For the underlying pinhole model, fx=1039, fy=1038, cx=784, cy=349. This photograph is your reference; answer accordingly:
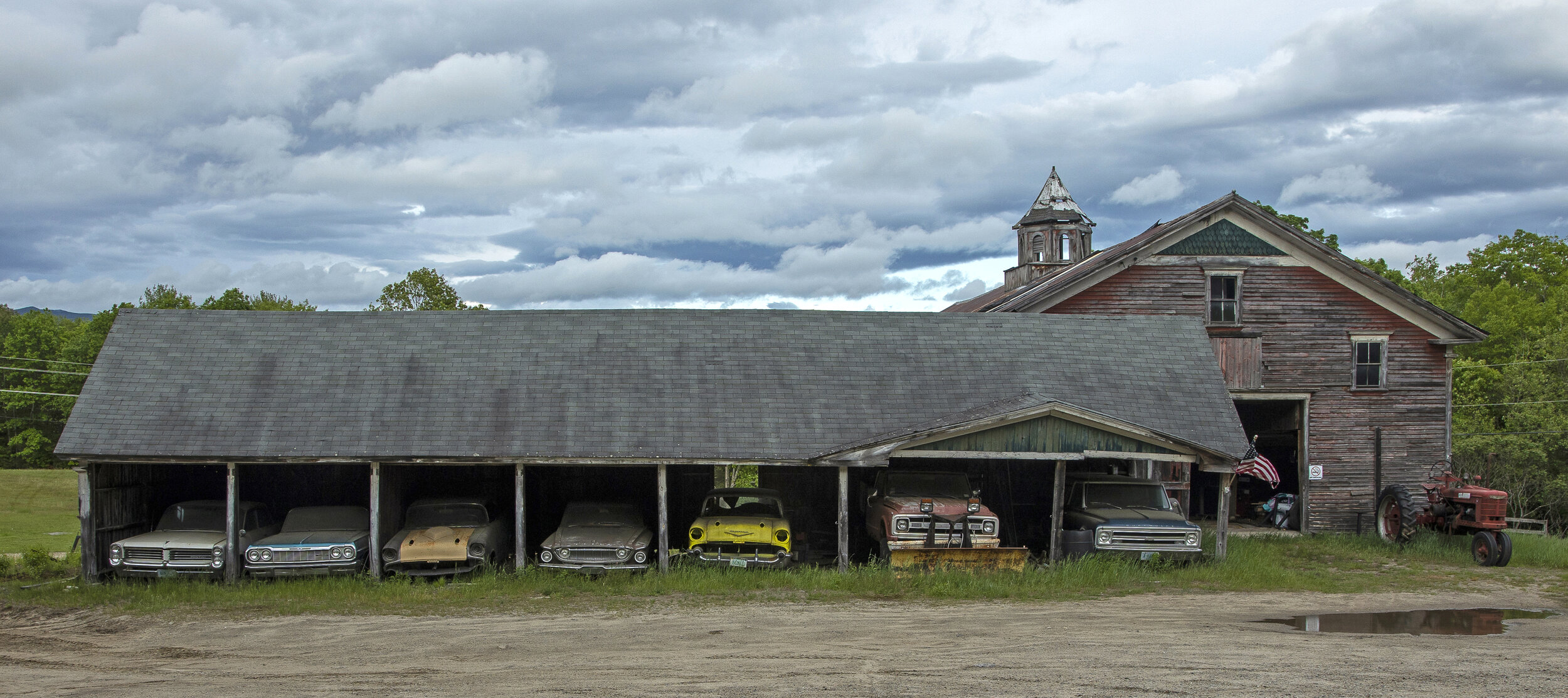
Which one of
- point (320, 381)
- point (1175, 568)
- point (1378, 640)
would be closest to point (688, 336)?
point (320, 381)

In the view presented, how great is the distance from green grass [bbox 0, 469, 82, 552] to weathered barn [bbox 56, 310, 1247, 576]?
390 cm

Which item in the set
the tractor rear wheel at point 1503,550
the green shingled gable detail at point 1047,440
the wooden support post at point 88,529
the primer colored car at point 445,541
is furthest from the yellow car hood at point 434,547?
the tractor rear wheel at point 1503,550

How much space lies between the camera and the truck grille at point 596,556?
1551 centimetres

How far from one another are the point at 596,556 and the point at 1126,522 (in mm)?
8135

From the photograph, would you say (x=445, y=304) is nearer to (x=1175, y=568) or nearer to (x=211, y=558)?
(x=211, y=558)

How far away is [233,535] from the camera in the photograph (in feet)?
51.3

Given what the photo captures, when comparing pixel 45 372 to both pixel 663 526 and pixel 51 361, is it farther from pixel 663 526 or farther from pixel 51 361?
pixel 663 526

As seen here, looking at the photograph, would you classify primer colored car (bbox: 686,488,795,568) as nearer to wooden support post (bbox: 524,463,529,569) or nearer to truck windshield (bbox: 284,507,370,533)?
wooden support post (bbox: 524,463,529,569)

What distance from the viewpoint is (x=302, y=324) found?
19250 mm

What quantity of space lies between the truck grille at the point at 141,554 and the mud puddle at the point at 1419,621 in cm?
1536

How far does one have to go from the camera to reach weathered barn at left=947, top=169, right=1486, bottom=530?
2294 centimetres

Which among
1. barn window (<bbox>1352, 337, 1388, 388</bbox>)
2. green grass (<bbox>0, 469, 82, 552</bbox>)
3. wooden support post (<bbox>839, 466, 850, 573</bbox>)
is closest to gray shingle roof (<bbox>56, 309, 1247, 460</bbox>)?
wooden support post (<bbox>839, 466, 850, 573</bbox>)

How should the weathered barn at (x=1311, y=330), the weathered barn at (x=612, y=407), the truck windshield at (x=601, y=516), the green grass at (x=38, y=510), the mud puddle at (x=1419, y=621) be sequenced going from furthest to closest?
the green grass at (x=38, y=510), the weathered barn at (x=1311, y=330), the truck windshield at (x=601, y=516), the weathered barn at (x=612, y=407), the mud puddle at (x=1419, y=621)

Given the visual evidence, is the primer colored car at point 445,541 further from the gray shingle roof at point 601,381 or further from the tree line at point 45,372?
the tree line at point 45,372
